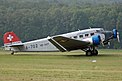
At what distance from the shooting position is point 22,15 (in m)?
165

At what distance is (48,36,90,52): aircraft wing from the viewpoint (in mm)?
48781

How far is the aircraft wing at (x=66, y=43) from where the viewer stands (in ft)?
160

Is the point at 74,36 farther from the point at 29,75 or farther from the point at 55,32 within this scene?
the point at 55,32

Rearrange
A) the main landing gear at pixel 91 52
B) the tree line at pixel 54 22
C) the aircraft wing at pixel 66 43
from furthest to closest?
1. the tree line at pixel 54 22
2. the main landing gear at pixel 91 52
3. the aircraft wing at pixel 66 43

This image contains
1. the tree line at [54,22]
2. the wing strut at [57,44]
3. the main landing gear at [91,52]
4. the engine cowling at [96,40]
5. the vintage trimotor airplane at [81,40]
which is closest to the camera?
the engine cowling at [96,40]

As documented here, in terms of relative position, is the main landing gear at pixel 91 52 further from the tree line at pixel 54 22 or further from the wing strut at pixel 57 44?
the tree line at pixel 54 22

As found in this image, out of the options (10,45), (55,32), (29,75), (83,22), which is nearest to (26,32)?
(55,32)

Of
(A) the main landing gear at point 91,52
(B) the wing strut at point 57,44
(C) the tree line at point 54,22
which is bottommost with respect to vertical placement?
(C) the tree line at point 54,22

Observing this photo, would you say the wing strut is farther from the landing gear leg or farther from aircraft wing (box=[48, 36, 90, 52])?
the landing gear leg

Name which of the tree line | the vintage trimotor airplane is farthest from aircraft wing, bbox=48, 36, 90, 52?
the tree line

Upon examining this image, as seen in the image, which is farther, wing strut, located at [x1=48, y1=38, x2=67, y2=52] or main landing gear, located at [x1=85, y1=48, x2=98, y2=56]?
main landing gear, located at [x1=85, y1=48, x2=98, y2=56]

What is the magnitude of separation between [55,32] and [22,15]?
3071cm

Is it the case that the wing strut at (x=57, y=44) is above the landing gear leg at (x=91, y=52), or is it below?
above

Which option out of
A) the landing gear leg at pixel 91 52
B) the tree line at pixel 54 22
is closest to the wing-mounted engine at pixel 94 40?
the landing gear leg at pixel 91 52
